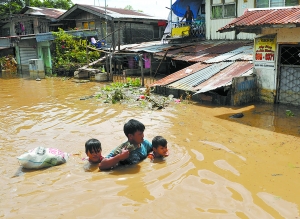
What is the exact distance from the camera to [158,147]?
5340 millimetres

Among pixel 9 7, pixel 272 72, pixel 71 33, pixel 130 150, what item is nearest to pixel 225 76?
pixel 272 72

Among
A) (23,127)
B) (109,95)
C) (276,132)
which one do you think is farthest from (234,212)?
(109,95)

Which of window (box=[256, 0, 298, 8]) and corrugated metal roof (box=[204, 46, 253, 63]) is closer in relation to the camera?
corrugated metal roof (box=[204, 46, 253, 63])

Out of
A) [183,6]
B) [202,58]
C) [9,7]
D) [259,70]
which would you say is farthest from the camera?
[9,7]

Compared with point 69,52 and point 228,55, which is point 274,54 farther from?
point 69,52

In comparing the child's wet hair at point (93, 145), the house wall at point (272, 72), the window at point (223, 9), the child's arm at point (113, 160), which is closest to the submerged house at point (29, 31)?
the window at point (223, 9)

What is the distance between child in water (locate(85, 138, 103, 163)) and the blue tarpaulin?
53.9 feet

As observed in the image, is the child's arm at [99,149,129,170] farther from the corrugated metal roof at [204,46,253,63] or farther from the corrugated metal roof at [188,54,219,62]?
the corrugated metal roof at [188,54,219,62]

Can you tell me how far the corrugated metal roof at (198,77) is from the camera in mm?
11809

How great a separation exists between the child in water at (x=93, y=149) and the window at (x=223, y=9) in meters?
14.0

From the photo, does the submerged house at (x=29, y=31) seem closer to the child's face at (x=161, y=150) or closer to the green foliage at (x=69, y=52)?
the green foliage at (x=69, y=52)

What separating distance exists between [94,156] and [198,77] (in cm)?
805

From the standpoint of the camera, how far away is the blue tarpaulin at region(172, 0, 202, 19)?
63.6 feet

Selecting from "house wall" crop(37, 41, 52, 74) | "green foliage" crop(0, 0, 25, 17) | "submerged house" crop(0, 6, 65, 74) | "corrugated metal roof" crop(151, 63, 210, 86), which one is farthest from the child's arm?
"green foliage" crop(0, 0, 25, 17)
